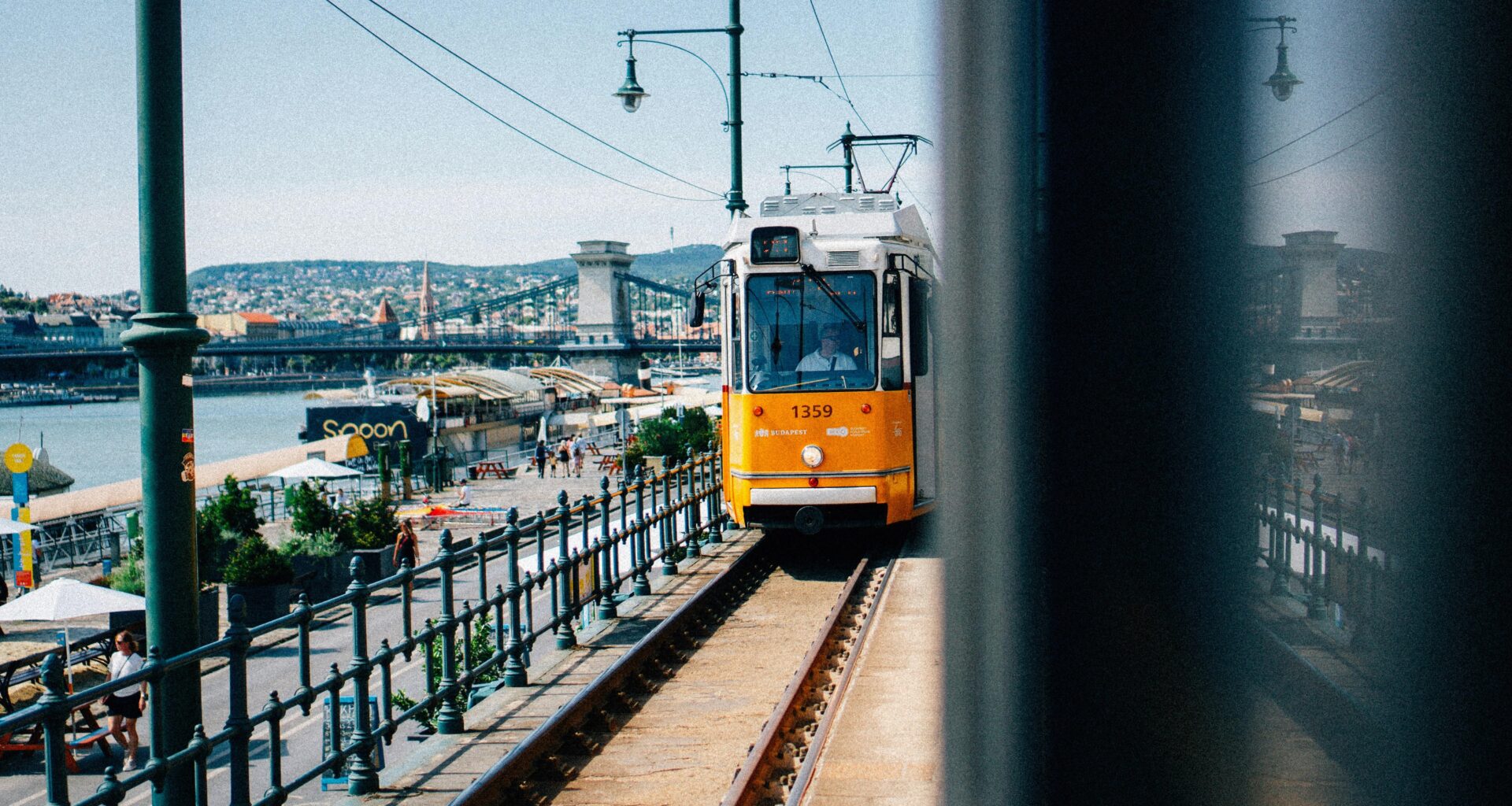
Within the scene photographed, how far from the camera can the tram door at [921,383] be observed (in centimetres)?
1116

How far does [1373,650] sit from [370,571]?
20.5 metres

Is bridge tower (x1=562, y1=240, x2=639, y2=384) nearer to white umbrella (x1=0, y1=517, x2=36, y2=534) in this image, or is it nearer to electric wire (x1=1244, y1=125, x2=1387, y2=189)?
white umbrella (x1=0, y1=517, x2=36, y2=534)

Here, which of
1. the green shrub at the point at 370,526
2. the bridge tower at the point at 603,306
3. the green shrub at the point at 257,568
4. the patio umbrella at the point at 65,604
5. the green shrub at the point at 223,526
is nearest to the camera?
the patio umbrella at the point at 65,604

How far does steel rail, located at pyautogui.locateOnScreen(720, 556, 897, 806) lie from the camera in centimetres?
607

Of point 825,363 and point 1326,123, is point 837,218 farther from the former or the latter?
point 1326,123

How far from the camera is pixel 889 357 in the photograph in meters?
11.3

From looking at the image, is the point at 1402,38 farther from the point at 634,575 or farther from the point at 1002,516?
the point at 634,575

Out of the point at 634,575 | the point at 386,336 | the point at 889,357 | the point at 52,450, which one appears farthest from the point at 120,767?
the point at 386,336

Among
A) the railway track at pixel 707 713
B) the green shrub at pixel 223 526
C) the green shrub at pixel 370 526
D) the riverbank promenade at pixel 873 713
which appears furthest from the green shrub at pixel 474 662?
the green shrub at pixel 223 526

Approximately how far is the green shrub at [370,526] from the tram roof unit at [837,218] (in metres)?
12.2

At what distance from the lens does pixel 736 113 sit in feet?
51.2

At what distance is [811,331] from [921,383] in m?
1.10

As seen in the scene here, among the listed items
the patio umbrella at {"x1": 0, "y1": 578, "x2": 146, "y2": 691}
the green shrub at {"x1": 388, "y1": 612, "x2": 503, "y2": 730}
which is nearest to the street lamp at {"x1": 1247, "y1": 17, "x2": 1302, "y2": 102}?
the green shrub at {"x1": 388, "y1": 612, "x2": 503, "y2": 730}

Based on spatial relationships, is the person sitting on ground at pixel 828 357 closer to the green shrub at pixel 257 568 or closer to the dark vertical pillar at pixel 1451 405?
the dark vertical pillar at pixel 1451 405
